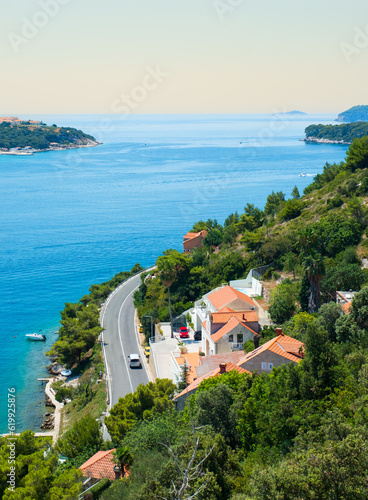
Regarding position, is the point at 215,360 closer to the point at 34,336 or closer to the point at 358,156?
the point at 34,336

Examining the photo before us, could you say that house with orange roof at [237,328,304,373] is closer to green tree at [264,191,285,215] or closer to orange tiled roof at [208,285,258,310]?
orange tiled roof at [208,285,258,310]

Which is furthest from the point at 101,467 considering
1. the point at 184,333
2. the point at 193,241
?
the point at 193,241

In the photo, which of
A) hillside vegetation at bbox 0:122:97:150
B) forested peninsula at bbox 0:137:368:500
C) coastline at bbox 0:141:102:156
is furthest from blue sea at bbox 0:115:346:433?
hillside vegetation at bbox 0:122:97:150

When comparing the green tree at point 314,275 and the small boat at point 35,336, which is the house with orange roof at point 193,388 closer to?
the green tree at point 314,275

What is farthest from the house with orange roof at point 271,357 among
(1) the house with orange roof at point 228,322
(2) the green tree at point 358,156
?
(2) the green tree at point 358,156

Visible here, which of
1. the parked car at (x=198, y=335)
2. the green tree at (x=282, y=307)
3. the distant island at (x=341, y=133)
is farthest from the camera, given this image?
the distant island at (x=341, y=133)

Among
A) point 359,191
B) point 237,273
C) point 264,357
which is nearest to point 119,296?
point 237,273
